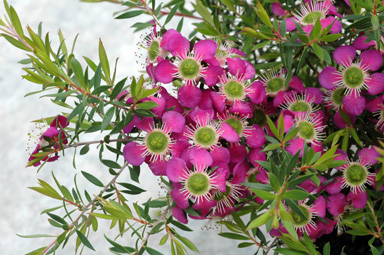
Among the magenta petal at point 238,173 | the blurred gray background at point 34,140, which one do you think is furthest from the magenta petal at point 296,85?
the blurred gray background at point 34,140

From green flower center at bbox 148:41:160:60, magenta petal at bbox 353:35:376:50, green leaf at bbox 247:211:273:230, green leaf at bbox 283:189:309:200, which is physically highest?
green flower center at bbox 148:41:160:60

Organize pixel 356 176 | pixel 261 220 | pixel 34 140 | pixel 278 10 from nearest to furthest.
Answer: pixel 261 220, pixel 356 176, pixel 278 10, pixel 34 140

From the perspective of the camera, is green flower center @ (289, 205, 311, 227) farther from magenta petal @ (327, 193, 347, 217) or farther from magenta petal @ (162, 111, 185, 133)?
magenta petal @ (162, 111, 185, 133)

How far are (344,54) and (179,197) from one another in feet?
0.69

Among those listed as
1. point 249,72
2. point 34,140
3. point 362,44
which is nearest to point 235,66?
point 249,72

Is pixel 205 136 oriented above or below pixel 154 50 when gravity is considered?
below

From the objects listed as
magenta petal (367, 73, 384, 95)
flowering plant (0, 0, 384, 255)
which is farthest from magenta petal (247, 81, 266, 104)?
magenta petal (367, 73, 384, 95)

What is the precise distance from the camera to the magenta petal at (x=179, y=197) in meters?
0.49

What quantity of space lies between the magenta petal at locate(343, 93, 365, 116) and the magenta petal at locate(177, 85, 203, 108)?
141 mm

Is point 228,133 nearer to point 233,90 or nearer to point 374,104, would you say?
point 233,90

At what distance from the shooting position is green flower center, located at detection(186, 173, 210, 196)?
465mm

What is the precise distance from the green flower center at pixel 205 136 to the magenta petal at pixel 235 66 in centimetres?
6

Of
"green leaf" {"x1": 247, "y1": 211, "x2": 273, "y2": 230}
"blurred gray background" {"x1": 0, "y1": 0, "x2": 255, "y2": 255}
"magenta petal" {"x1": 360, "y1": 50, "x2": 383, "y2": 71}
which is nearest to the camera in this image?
"green leaf" {"x1": 247, "y1": 211, "x2": 273, "y2": 230}

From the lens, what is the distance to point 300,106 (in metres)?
0.52
